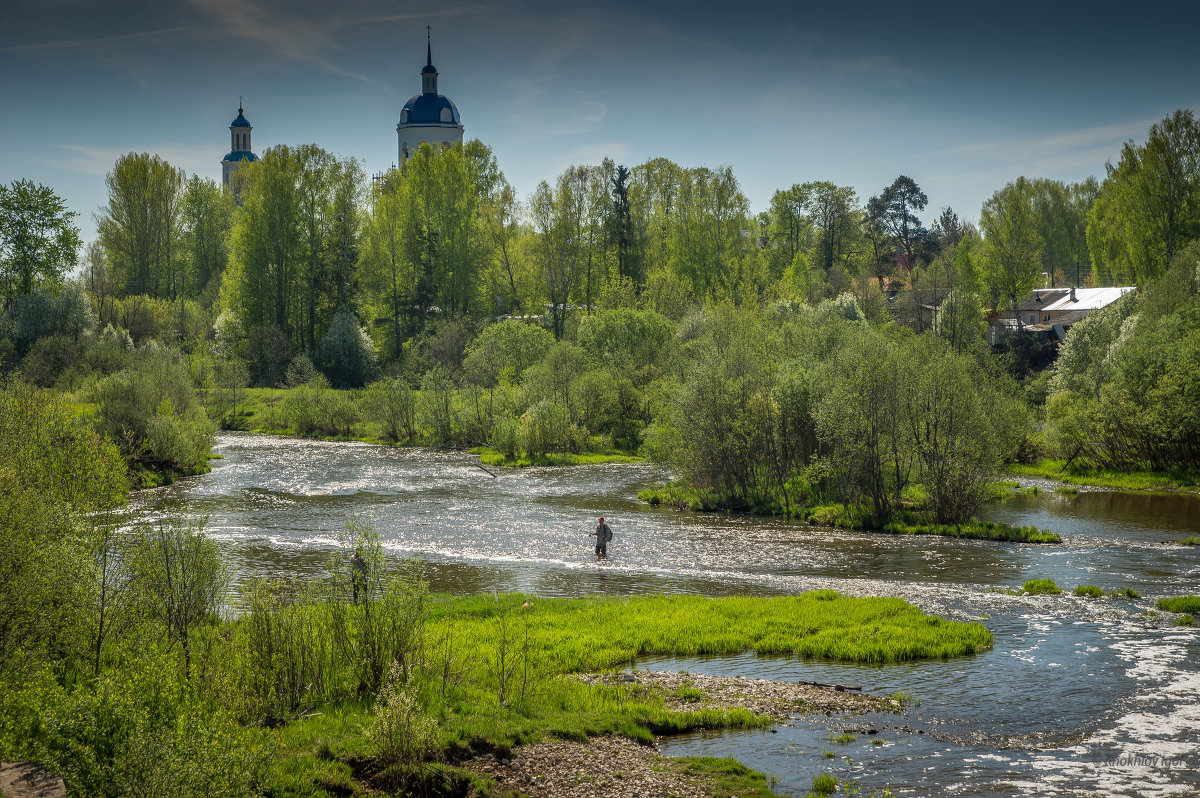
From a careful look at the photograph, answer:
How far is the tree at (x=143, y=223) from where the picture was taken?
294ft

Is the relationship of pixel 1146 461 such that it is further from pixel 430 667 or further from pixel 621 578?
pixel 430 667

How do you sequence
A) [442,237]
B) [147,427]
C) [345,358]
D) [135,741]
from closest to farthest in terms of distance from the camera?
[135,741]
[147,427]
[345,358]
[442,237]

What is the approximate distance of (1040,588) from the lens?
24938mm

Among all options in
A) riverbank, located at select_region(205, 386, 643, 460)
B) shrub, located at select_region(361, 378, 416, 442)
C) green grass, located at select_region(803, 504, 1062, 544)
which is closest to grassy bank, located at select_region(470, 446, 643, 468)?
riverbank, located at select_region(205, 386, 643, 460)

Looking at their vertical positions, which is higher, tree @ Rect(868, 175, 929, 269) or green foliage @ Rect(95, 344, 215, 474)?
tree @ Rect(868, 175, 929, 269)

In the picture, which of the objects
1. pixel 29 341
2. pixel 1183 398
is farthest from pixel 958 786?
pixel 29 341

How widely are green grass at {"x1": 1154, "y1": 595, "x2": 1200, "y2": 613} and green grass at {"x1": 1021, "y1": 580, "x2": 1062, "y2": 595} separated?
2521mm

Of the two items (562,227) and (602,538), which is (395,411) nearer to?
(562,227)

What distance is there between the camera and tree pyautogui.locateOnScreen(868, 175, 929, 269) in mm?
105812

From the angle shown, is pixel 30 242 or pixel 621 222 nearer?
pixel 30 242

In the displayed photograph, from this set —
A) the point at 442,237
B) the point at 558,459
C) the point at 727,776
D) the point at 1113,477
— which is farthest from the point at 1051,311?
the point at 727,776

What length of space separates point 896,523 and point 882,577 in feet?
28.2

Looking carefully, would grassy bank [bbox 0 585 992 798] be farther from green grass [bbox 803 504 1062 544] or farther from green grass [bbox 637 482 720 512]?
green grass [bbox 637 482 720 512]

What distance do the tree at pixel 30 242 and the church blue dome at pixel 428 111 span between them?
79.6m
